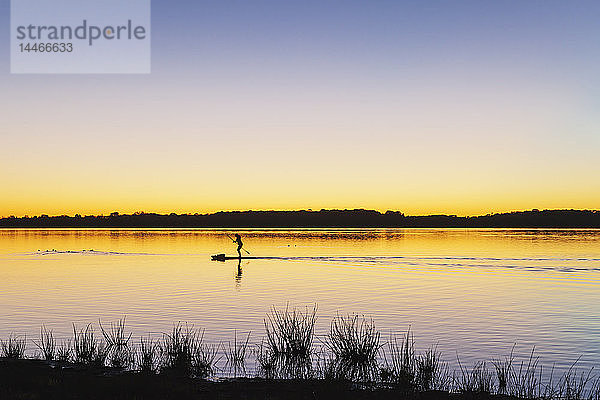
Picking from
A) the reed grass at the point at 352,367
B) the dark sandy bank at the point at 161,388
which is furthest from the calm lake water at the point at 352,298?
the dark sandy bank at the point at 161,388

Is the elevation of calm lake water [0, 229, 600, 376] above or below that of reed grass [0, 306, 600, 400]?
below

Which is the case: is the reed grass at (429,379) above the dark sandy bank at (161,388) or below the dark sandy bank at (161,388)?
below

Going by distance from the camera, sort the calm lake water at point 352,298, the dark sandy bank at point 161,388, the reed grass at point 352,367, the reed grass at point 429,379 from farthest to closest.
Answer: the calm lake water at point 352,298
the reed grass at point 352,367
the reed grass at point 429,379
the dark sandy bank at point 161,388

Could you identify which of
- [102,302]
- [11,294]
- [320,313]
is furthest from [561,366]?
[11,294]

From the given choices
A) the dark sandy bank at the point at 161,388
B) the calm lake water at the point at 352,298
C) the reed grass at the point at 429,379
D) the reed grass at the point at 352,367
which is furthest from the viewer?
the calm lake water at the point at 352,298

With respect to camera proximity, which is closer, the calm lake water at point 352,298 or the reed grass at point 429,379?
the reed grass at point 429,379

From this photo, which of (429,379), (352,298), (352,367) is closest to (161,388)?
(352,367)

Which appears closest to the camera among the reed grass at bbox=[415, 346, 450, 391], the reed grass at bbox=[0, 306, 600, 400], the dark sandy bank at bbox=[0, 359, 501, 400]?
the dark sandy bank at bbox=[0, 359, 501, 400]

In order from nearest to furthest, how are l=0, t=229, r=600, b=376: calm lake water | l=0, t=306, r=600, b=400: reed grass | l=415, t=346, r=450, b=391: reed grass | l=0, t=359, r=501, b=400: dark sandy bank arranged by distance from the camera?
l=0, t=359, r=501, b=400: dark sandy bank < l=415, t=346, r=450, b=391: reed grass < l=0, t=306, r=600, b=400: reed grass < l=0, t=229, r=600, b=376: calm lake water

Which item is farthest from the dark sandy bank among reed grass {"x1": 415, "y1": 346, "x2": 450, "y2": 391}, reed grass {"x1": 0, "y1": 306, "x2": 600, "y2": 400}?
reed grass {"x1": 415, "y1": 346, "x2": 450, "y2": 391}

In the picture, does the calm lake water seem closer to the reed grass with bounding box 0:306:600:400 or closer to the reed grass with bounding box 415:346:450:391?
the reed grass with bounding box 0:306:600:400

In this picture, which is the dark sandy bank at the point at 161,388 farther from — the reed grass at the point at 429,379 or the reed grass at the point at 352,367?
the reed grass at the point at 429,379

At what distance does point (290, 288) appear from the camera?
5472cm

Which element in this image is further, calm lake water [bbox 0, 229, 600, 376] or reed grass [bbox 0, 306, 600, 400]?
calm lake water [bbox 0, 229, 600, 376]
